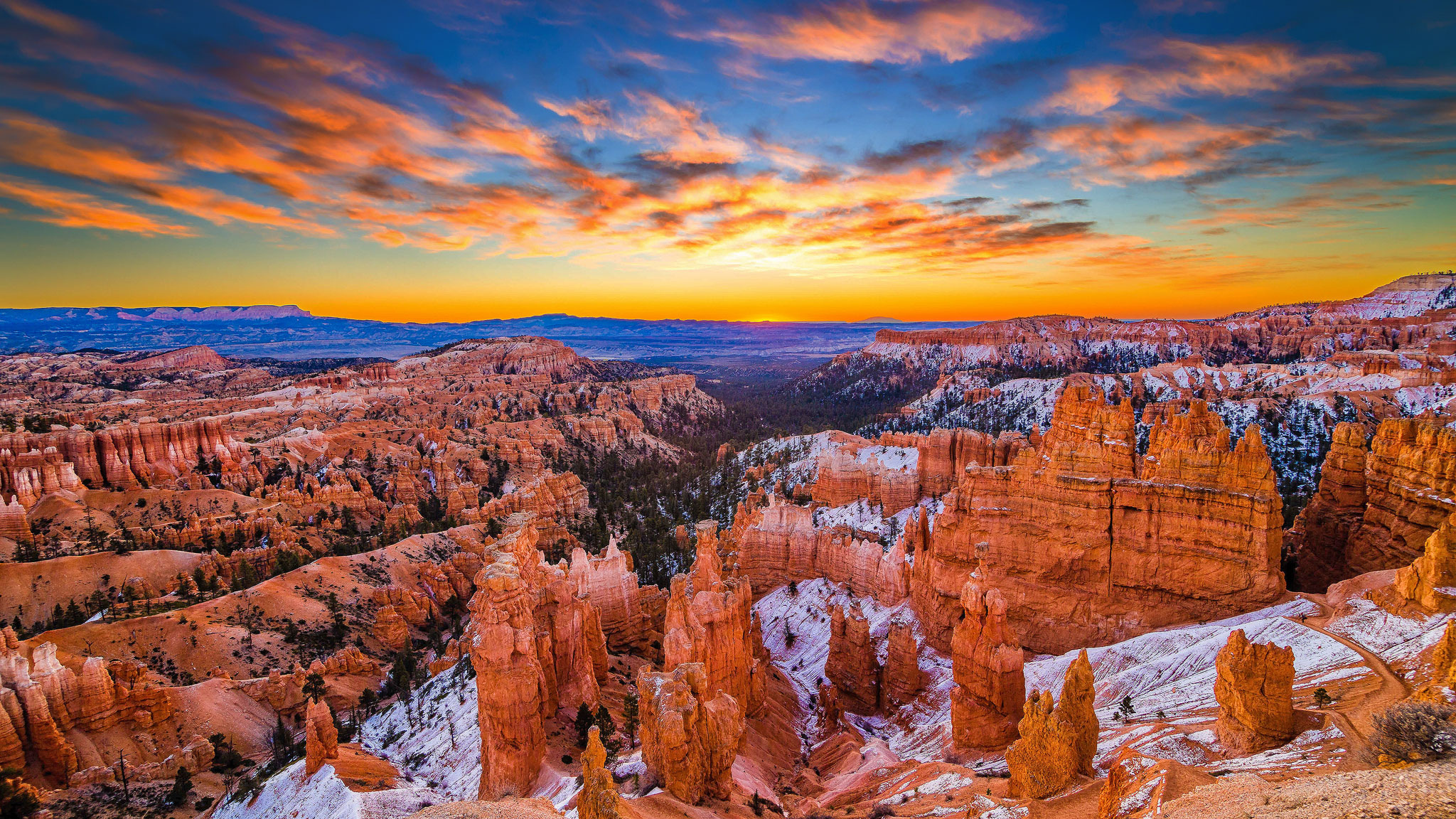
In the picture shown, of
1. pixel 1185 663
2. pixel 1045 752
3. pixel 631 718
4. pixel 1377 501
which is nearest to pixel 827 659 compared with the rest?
pixel 631 718

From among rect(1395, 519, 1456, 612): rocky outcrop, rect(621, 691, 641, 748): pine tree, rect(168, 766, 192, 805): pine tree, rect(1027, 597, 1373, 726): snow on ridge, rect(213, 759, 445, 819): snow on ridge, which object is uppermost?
rect(1395, 519, 1456, 612): rocky outcrop

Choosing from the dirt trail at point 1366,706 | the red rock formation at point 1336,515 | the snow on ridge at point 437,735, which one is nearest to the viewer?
the dirt trail at point 1366,706

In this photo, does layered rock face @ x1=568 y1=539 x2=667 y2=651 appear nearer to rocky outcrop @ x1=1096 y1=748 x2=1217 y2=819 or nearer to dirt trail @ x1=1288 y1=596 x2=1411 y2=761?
rocky outcrop @ x1=1096 y1=748 x2=1217 y2=819

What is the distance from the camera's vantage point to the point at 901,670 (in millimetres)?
33312

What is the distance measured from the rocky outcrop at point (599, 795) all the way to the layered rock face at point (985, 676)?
15.7 meters

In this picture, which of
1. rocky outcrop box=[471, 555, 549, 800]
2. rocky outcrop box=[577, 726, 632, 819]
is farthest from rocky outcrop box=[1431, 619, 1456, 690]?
rocky outcrop box=[471, 555, 549, 800]

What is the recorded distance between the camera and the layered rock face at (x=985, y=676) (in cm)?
2491

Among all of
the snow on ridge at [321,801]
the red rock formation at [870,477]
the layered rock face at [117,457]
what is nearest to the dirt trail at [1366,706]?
the snow on ridge at [321,801]

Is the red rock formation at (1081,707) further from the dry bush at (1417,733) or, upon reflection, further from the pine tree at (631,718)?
the pine tree at (631,718)

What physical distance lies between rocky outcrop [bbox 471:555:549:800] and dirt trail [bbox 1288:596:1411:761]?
77.8 ft

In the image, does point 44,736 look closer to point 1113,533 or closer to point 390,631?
point 390,631

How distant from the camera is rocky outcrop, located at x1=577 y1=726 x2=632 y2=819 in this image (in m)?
14.8

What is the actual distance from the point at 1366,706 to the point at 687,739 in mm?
18842

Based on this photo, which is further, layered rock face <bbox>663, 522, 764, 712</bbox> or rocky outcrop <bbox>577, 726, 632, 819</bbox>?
layered rock face <bbox>663, 522, 764, 712</bbox>
